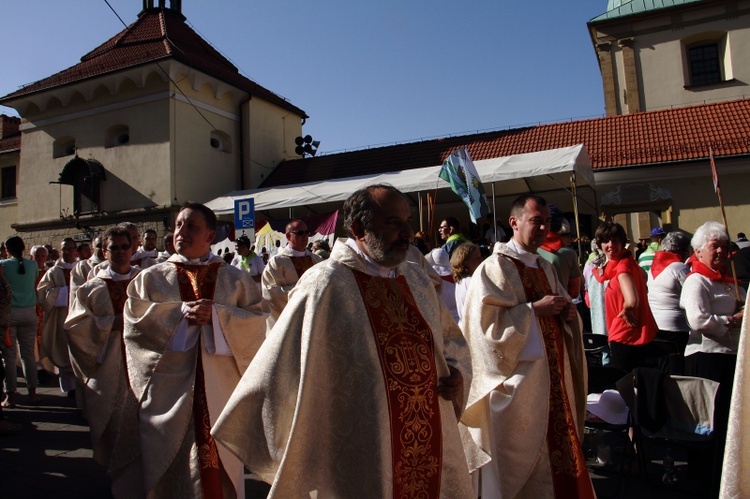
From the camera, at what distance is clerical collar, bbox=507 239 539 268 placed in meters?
3.92

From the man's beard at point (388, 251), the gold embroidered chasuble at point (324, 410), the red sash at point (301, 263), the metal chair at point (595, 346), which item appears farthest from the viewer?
the red sash at point (301, 263)

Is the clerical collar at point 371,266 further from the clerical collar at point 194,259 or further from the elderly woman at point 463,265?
the elderly woman at point 463,265

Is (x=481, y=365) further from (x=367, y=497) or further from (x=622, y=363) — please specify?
(x=622, y=363)

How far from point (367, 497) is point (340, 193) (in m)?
14.8

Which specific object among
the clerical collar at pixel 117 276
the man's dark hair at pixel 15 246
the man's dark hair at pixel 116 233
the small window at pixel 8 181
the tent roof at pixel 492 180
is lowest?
the clerical collar at pixel 117 276

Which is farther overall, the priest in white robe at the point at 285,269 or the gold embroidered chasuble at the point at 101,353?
the priest in white robe at the point at 285,269

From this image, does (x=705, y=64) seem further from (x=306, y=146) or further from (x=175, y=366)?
(x=175, y=366)

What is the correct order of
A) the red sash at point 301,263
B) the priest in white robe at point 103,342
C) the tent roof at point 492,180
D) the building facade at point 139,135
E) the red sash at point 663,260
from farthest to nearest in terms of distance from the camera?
1. the building facade at point 139,135
2. the tent roof at point 492,180
3. the red sash at point 301,263
4. the red sash at point 663,260
5. the priest in white robe at point 103,342

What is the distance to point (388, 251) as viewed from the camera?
2863mm

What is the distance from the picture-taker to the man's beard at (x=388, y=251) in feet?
9.37

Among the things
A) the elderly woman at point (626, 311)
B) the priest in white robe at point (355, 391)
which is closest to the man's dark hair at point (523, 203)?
the priest in white robe at point (355, 391)

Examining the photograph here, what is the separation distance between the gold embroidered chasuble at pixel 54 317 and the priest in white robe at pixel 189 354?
3951mm

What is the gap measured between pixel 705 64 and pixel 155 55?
1955 centimetres

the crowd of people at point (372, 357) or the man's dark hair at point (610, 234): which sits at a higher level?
the man's dark hair at point (610, 234)
